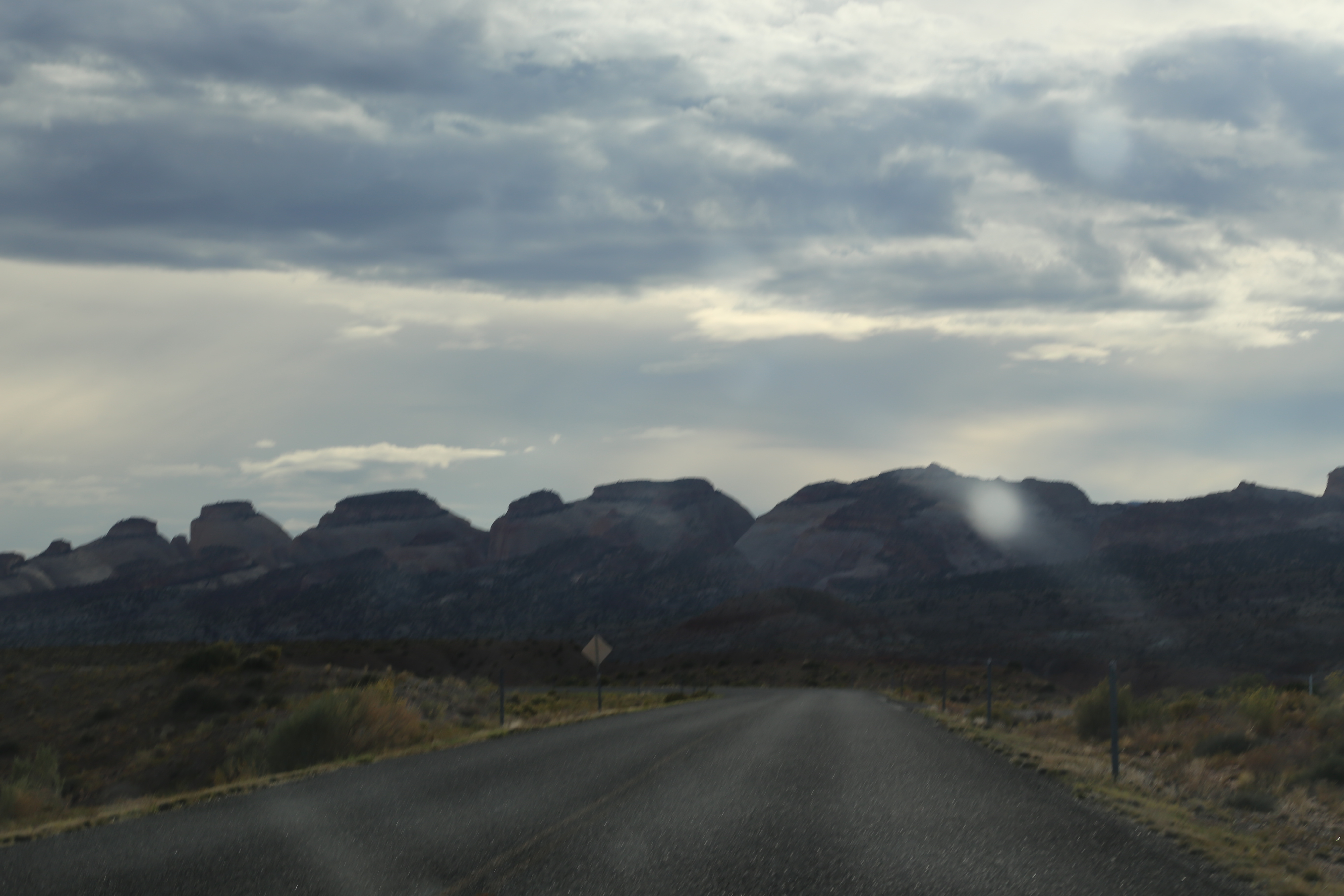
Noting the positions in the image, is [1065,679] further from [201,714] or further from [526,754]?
[526,754]

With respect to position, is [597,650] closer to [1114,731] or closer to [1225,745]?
[1225,745]

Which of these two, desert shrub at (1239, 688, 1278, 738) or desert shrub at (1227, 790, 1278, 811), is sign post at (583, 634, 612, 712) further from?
desert shrub at (1227, 790, 1278, 811)

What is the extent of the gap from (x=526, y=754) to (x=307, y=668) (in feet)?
83.7

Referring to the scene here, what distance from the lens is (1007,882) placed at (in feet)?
24.3

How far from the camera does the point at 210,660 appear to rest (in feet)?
132

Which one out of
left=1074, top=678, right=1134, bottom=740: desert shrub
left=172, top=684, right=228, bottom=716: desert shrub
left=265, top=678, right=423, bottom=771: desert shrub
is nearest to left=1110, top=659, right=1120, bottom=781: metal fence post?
left=1074, top=678, right=1134, bottom=740: desert shrub

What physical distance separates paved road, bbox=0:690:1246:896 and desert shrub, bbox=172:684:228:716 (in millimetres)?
21629

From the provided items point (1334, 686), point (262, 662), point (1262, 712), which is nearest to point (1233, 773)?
point (1262, 712)

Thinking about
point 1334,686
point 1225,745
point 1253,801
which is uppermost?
point 1253,801

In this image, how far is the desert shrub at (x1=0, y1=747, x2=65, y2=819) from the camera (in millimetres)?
22297

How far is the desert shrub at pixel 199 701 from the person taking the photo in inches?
1334

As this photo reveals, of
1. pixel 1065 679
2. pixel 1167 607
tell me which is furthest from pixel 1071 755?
pixel 1167 607

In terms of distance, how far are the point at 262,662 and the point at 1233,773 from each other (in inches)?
1293

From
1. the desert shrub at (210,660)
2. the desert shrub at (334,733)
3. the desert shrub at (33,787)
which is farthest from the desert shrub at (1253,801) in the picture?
the desert shrub at (210,660)
